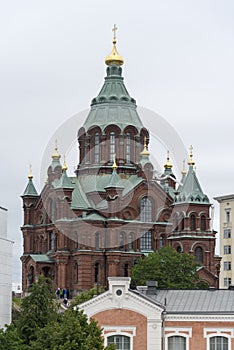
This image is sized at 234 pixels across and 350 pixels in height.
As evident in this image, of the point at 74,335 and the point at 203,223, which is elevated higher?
the point at 203,223

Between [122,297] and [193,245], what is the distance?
53081mm

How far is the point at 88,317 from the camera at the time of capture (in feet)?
195

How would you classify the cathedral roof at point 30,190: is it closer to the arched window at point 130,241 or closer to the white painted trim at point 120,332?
the arched window at point 130,241

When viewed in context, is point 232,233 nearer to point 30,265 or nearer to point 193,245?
point 193,245

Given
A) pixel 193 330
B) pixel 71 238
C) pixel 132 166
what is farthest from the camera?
pixel 132 166

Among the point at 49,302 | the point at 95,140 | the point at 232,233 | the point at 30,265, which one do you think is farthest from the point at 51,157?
the point at 49,302

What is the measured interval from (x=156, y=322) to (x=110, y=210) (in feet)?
173

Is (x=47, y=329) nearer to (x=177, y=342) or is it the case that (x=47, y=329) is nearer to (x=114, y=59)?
(x=177, y=342)

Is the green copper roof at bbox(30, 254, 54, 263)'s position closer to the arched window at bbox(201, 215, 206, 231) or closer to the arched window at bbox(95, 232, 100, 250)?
the arched window at bbox(95, 232, 100, 250)

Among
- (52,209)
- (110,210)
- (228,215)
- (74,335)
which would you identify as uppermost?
(228,215)

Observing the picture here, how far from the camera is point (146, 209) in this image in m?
115

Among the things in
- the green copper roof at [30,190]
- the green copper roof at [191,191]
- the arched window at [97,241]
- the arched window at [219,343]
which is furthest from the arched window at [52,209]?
the arched window at [219,343]

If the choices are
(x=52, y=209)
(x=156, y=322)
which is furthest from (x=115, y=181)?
(x=156, y=322)

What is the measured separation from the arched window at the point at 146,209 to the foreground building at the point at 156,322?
54103mm
